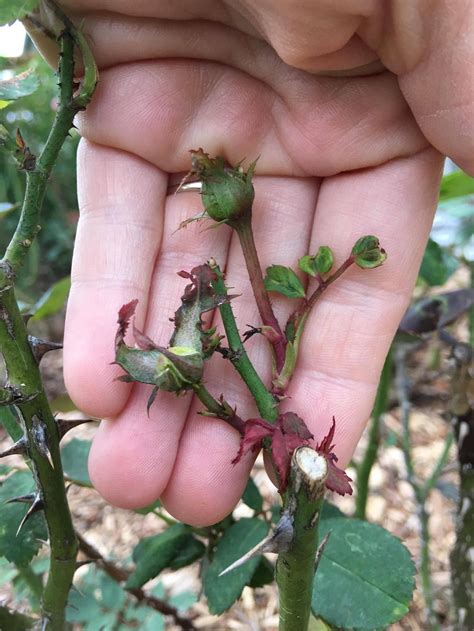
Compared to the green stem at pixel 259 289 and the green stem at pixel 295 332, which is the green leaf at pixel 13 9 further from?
the green stem at pixel 295 332

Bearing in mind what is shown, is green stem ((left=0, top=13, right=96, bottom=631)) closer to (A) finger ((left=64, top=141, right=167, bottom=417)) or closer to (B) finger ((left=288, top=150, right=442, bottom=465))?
(A) finger ((left=64, top=141, right=167, bottom=417))

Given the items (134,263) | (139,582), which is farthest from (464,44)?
(139,582)

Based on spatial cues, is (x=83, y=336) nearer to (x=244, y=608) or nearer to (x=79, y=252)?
(x=79, y=252)

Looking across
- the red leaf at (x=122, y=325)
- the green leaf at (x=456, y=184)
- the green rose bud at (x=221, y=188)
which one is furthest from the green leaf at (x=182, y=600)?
the green leaf at (x=456, y=184)

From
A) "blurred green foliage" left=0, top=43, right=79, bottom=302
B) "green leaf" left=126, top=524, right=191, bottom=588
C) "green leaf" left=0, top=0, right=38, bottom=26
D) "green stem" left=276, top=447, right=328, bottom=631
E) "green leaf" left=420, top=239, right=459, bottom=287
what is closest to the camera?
"green stem" left=276, top=447, right=328, bottom=631

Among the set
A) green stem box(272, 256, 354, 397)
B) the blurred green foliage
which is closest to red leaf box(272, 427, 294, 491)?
green stem box(272, 256, 354, 397)

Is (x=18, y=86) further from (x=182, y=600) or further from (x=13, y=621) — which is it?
(x=182, y=600)
